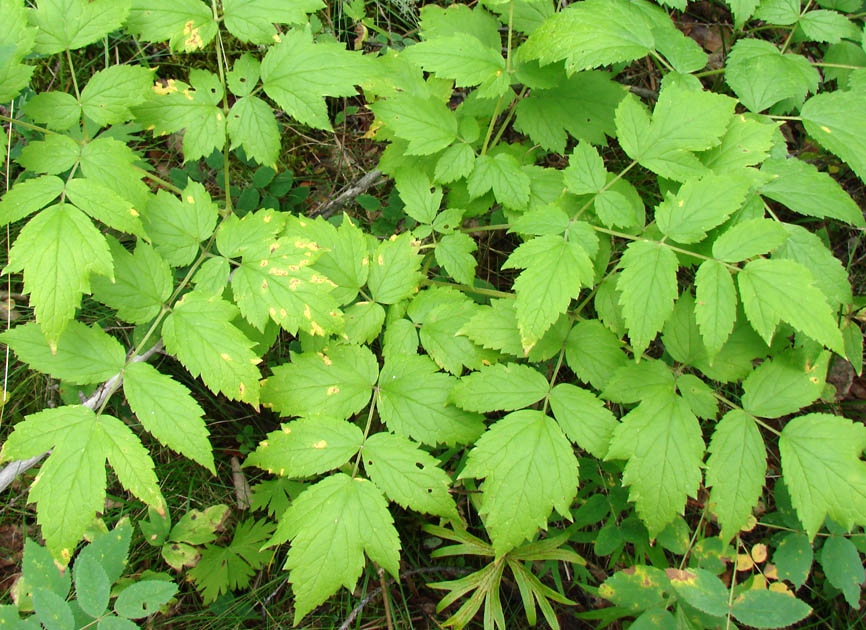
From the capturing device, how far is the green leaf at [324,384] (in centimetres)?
204

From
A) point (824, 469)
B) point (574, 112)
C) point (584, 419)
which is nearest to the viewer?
point (824, 469)

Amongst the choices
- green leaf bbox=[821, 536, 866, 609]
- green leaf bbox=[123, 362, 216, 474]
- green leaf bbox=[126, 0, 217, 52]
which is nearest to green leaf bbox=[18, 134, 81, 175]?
green leaf bbox=[126, 0, 217, 52]

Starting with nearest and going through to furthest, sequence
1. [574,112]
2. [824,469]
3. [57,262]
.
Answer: [57,262] → [824,469] → [574,112]

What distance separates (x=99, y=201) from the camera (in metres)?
1.86

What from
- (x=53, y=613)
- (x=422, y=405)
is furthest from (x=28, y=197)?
(x=422, y=405)

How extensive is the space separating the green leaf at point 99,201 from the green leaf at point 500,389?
1.30 metres

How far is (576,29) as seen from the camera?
2.09m

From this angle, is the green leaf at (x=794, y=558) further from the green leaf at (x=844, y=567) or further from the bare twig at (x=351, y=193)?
the bare twig at (x=351, y=193)

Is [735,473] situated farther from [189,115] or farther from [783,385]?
[189,115]

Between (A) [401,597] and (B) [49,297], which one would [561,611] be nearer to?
(A) [401,597]

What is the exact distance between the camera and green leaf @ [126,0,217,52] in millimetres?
2127

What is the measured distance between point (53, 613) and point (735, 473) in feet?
7.66

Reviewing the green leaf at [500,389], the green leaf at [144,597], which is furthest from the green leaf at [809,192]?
the green leaf at [144,597]

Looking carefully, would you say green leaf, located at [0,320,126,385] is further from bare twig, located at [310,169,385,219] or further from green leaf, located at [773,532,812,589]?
Result: green leaf, located at [773,532,812,589]
